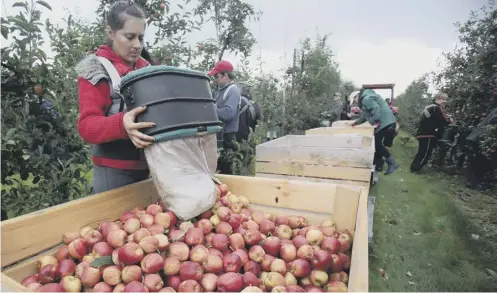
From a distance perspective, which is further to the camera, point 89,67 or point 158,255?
point 89,67

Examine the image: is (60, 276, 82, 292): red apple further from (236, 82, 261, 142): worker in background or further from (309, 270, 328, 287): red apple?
(236, 82, 261, 142): worker in background

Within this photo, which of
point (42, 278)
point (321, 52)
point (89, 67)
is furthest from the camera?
point (321, 52)

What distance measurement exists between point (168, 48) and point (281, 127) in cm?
506

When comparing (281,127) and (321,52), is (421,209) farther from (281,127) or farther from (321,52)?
(321,52)

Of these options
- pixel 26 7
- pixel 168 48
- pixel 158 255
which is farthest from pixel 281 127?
pixel 158 255

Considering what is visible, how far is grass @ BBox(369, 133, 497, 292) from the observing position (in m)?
2.80

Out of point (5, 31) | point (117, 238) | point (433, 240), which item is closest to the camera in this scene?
point (117, 238)

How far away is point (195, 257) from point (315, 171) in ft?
7.10

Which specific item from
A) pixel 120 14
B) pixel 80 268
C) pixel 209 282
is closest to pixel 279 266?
pixel 209 282

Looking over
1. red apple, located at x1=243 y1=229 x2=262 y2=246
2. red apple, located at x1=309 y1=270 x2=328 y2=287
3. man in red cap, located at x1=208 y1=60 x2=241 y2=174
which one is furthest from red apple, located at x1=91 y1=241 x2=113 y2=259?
man in red cap, located at x1=208 y1=60 x2=241 y2=174

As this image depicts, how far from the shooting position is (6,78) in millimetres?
1987

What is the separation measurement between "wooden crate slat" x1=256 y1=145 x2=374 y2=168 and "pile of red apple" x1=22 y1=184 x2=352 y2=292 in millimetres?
1583

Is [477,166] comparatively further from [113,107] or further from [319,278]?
[113,107]

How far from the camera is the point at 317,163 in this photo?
10.6 feet
